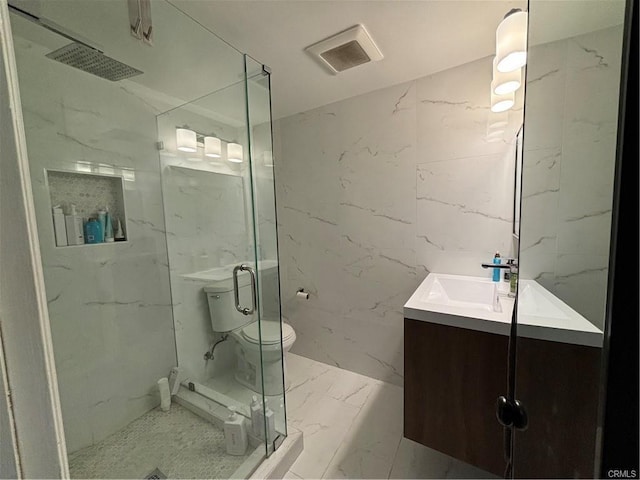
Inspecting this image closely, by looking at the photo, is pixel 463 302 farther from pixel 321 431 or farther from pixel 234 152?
pixel 234 152

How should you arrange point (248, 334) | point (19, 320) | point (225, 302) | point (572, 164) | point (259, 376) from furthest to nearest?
point (225, 302), point (248, 334), point (259, 376), point (572, 164), point (19, 320)

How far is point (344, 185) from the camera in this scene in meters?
2.05

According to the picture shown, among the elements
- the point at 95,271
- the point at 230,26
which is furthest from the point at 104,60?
the point at 95,271

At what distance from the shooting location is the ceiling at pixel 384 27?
43.2 inches

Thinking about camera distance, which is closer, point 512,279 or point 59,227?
point 59,227

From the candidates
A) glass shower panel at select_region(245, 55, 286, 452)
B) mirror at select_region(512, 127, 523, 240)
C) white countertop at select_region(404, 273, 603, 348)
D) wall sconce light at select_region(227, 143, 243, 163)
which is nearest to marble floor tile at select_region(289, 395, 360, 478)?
glass shower panel at select_region(245, 55, 286, 452)

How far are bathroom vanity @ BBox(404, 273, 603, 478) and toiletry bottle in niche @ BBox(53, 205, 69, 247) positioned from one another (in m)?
1.72

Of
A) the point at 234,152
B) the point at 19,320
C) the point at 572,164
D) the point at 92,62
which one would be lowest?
the point at 19,320

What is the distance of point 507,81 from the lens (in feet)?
4.06

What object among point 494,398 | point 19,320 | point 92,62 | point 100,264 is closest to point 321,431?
point 494,398

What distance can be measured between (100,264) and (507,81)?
90.2 inches

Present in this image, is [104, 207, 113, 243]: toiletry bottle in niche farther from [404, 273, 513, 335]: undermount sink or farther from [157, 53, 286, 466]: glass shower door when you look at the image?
[404, 273, 513, 335]: undermount sink

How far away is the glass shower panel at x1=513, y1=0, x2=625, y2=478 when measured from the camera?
525 millimetres

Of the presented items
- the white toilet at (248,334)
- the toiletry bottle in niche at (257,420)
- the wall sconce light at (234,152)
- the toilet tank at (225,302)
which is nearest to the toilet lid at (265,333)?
the white toilet at (248,334)
